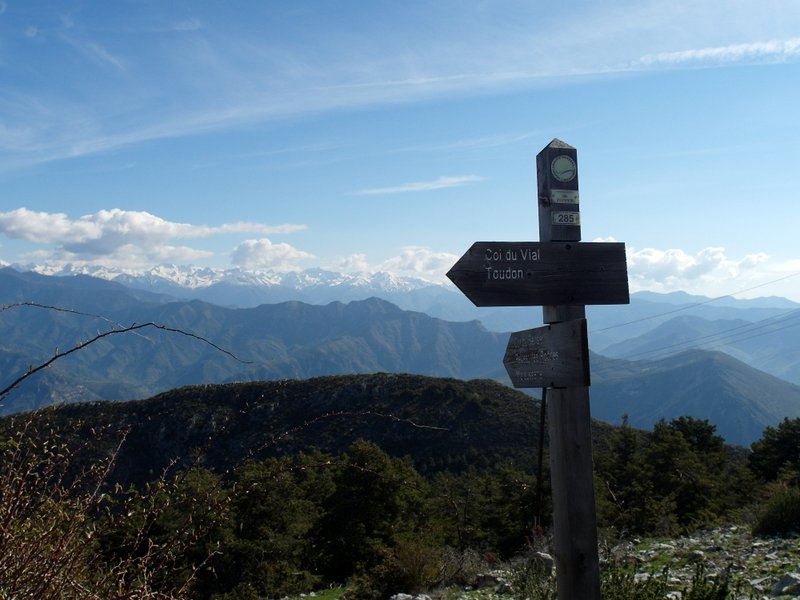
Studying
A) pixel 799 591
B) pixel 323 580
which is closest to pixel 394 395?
pixel 323 580

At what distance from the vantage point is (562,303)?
12.0 feet

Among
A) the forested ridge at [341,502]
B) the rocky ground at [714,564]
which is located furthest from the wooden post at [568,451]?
the rocky ground at [714,564]

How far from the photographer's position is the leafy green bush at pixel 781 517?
30.8 ft

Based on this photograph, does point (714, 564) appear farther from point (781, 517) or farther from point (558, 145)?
point (558, 145)

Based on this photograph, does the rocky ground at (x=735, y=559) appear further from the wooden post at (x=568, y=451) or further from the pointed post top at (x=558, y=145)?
the pointed post top at (x=558, y=145)

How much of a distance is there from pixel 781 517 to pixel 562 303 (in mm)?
8311

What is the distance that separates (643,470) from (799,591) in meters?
17.0

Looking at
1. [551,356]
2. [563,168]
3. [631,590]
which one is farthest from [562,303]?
[631,590]

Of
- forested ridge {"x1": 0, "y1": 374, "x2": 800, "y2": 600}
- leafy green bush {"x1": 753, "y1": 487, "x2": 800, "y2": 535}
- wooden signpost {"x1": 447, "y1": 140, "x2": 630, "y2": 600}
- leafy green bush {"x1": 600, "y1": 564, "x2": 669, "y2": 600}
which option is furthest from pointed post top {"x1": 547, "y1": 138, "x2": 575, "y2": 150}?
leafy green bush {"x1": 753, "y1": 487, "x2": 800, "y2": 535}

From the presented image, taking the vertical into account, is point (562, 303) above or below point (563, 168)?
below

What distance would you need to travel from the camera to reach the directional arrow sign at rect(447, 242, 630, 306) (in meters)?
3.56

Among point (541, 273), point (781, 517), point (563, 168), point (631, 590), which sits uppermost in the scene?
point (563, 168)

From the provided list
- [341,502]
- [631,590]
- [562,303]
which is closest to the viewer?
[562,303]

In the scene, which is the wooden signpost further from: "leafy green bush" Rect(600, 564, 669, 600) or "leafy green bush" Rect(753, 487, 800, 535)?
"leafy green bush" Rect(753, 487, 800, 535)
